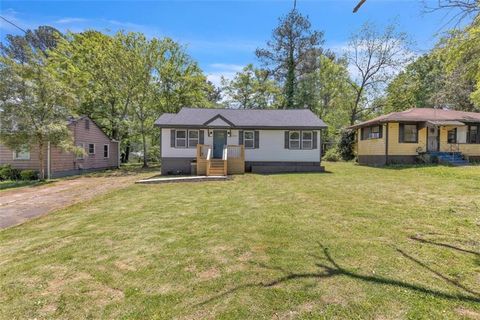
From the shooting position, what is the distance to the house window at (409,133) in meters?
17.9

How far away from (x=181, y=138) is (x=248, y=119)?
4.17 metres

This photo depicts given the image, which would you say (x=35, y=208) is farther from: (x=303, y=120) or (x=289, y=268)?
(x=303, y=120)

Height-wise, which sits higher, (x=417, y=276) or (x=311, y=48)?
(x=311, y=48)

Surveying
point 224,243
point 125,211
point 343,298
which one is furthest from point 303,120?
point 343,298

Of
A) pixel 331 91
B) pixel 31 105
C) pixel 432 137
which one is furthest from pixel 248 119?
pixel 331 91

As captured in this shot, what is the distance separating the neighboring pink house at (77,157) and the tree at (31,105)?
104cm

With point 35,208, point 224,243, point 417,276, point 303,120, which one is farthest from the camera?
point 303,120

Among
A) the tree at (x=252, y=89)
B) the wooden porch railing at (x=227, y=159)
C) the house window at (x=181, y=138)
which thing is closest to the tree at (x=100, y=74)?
the house window at (x=181, y=138)

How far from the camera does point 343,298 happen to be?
9.02ft

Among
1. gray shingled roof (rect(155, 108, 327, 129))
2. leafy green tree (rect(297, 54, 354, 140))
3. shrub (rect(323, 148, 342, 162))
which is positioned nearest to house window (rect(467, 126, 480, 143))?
shrub (rect(323, 148, 342, 162))

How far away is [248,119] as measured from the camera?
17.0 meters

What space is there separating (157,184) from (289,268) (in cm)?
914

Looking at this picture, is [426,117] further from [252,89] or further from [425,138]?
[252,89]

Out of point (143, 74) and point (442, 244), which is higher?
point (143, 74)
